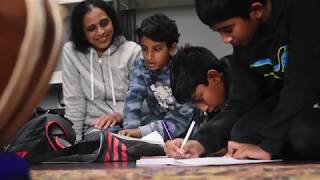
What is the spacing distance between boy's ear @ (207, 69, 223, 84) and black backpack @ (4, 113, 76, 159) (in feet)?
1.27

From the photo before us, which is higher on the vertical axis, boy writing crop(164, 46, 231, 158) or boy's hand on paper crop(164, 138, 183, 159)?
boy writing crop(164, 46, 231, 158)

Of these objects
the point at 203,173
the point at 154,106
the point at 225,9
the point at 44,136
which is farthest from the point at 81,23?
the point at 203,173

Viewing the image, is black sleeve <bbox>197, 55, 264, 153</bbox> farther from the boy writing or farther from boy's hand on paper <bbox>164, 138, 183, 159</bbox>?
the boy writing

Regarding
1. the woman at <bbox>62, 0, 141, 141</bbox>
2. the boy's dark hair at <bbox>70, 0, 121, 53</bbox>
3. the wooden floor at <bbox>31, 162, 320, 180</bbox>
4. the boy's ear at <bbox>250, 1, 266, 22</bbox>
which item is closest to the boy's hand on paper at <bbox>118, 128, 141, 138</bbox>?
the woman at <bbox>62, 0, 141, 141</bbox>

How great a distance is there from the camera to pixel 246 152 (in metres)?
0.80

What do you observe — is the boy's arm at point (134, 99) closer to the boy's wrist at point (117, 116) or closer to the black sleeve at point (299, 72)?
the boy's wrist at point (117, 116)

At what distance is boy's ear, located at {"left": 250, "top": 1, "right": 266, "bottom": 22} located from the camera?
35.0 inches

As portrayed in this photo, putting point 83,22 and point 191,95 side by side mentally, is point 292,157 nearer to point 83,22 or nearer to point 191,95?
point 191,95

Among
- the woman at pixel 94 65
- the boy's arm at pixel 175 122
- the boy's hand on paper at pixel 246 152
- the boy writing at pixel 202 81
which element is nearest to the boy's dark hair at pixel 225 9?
the boy's hand on paper at pixel 246 152

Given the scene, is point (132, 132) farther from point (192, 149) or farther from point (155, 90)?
point (192, 149)

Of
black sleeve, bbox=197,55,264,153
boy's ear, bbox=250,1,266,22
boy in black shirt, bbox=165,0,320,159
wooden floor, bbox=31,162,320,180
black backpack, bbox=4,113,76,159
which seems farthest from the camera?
black backpack, bbox=4,113,76,159

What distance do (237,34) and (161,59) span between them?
59 cm

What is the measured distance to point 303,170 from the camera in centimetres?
51

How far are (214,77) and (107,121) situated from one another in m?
0.35
